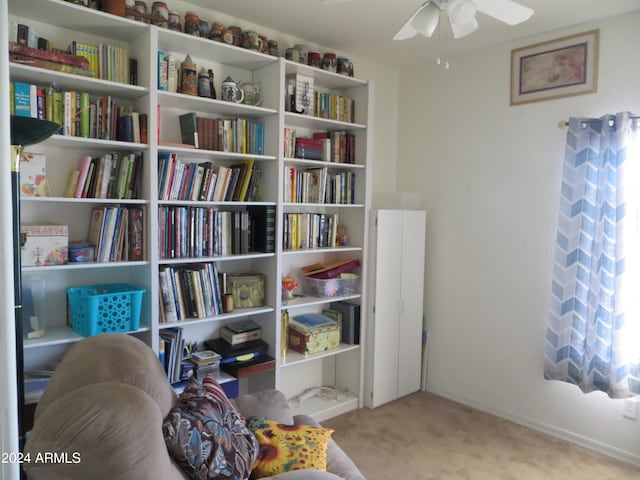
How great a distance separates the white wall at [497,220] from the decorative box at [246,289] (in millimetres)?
1539

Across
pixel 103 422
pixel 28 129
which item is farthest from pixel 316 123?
pixel 103 422

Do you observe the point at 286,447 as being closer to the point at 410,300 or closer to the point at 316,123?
the point at 410,300

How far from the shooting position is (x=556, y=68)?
2.98 meters

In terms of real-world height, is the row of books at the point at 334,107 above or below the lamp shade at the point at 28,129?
above

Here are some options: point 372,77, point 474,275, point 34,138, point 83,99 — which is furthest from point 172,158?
point 474,275

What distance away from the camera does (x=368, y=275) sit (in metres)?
3.33

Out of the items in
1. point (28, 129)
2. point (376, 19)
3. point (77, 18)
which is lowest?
point (28, 129)

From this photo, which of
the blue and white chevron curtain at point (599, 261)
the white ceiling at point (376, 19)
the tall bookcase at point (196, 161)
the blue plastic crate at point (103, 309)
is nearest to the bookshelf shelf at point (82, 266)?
the tall bookcase at point (196, 161)

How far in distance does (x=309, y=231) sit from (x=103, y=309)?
1.43 m

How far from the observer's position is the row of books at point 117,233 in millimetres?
2244

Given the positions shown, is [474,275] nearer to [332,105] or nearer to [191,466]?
[332,105]

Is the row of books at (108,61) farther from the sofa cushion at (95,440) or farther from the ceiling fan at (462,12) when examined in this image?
the sofa cushion at (95,440)

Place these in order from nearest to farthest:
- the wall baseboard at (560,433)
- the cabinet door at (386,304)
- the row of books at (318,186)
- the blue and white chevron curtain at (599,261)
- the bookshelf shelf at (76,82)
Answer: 1. the bookshelf shelf at (76,82)
2. the blue and white chevron curtain at (599,261)
3. the wall baseboard at (560,433)
4. the row of books at (318,186)
5. the cabinet door at (386,304)

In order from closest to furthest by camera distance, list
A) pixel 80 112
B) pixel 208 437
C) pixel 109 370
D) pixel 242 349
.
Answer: pixel 109 370 < pixel 208 437 < pixel 80 112 < pixel 242 349
